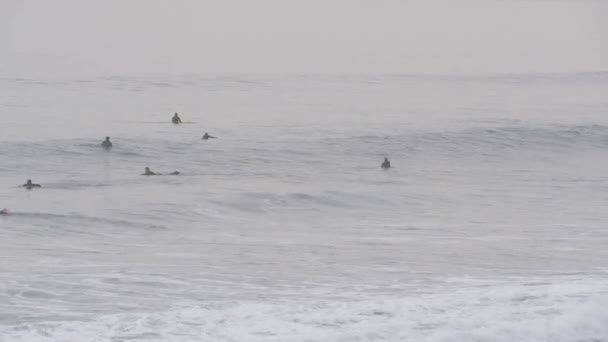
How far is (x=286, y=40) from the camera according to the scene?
4852 inches

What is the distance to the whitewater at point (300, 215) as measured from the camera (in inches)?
811

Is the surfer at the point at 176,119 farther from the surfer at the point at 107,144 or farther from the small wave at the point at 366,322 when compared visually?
the small wave at the point at 366,322

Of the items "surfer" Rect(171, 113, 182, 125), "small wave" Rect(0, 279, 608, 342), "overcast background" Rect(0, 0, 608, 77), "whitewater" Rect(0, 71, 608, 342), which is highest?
"overcast background" Rect(0, 0, 608, 77)

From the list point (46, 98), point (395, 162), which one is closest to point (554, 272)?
point (395, 162)

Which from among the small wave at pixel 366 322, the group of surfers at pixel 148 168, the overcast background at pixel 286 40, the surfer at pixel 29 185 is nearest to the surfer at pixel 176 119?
the group of surfers at pixel 148 168

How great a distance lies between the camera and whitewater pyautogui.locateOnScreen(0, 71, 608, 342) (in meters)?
20.6

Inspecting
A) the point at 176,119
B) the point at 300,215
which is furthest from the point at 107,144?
the point at 300,215

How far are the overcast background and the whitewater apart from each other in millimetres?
17495

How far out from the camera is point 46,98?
220ft

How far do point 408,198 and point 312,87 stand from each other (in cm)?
3840

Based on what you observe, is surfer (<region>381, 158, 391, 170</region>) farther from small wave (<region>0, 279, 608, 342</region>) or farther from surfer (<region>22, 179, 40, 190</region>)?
small wave (<region>0, 279, 608, 342</region>)

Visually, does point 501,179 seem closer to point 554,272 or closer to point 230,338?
point 554,272

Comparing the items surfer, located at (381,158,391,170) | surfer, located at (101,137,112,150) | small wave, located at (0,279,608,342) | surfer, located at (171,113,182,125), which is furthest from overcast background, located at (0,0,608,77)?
small wave, located at (0,279,608,342)

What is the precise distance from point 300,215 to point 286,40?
3474 inches
